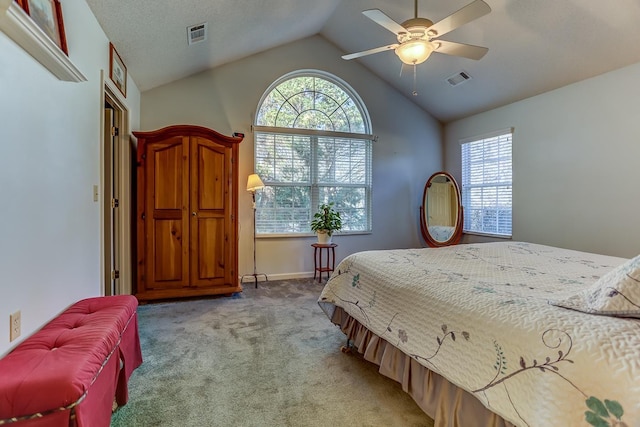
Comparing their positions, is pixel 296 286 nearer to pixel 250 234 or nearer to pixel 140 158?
pixel 250 234

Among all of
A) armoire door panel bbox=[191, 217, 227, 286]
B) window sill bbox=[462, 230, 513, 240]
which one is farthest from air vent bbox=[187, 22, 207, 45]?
window sill bbox=[462, 230, 513, 240]

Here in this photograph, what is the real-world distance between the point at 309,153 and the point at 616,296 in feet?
13.0

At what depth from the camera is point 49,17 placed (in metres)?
1.66

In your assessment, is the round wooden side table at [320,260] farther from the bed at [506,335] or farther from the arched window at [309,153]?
the bed at [506,335]

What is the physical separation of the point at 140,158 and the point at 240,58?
196 cm

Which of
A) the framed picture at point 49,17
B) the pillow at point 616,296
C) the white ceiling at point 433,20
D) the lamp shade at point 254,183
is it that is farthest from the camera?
the lamp shade at point 254,183

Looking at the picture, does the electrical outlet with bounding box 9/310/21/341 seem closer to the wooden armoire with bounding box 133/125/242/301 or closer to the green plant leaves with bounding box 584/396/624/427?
the wooden armoire with bounding box 133/125/242/301

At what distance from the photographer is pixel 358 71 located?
4.90m

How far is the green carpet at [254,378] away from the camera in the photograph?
63.4 inches

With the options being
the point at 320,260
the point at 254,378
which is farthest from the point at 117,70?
the point at 320,260

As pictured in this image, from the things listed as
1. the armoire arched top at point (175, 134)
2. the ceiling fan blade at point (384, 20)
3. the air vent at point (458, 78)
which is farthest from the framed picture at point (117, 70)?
the air vent at point (458, 78)

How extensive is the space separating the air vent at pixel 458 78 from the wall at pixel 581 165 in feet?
2.38

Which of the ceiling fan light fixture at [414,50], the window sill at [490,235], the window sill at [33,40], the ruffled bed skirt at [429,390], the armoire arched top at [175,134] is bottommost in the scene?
the ruffled bed skirt at [429,390]

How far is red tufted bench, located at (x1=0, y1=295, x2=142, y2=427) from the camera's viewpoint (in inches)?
41.1
